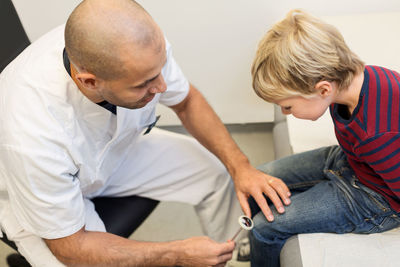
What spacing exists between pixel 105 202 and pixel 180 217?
0.53 metres

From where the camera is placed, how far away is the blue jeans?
930 mm

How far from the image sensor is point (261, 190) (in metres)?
1.06

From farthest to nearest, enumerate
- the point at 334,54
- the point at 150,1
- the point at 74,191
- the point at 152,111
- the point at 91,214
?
1. the point at 150,1
2. the point at 152,111
3. the point at 91,214
4. the point at 74,191
5. the point at 334,54

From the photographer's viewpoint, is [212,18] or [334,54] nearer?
[334,54]

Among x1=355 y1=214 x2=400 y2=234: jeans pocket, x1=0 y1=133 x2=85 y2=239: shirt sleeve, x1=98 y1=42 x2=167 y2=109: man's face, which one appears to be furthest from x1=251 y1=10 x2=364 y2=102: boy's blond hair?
x1=0 y1=133 x2=85 y2=239: shirt sleeve

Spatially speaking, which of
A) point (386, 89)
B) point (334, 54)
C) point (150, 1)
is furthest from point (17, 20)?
point (386, 89)

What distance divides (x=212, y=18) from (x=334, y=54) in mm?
761

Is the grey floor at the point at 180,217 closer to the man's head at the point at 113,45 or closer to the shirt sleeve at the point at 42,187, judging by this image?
the shirt sleeve at the point at 42,187

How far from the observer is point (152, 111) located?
1148mm

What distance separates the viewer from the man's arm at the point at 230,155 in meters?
1.04

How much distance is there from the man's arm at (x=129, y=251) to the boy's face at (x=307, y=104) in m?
0.37

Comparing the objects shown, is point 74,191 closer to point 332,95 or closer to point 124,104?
point 124,104

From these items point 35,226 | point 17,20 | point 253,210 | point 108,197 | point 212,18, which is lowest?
point 253,210

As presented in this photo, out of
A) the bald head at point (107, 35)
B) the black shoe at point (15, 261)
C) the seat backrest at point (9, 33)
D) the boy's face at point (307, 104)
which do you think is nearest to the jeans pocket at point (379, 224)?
the boy's face at point (307, 104)
